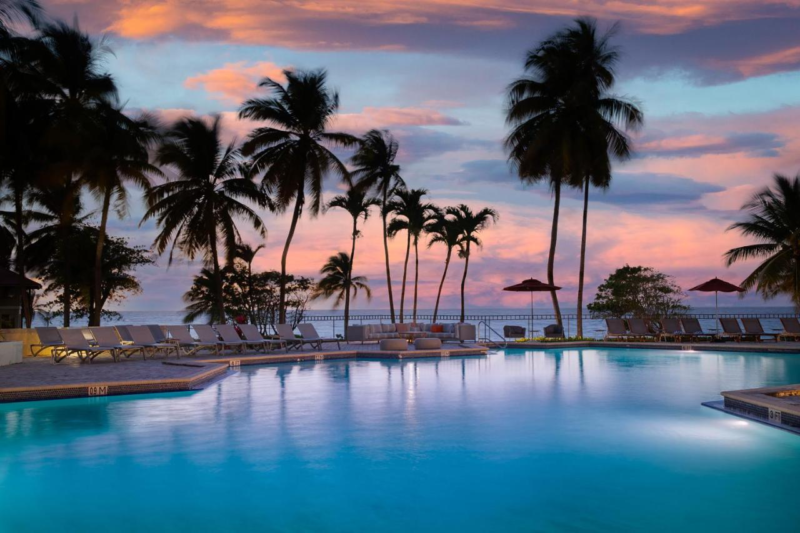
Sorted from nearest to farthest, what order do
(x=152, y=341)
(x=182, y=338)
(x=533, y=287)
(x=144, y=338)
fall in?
(x=144, y=338)
(x=152, y=341)
(x=182, y=338)
(x=533, y=287)

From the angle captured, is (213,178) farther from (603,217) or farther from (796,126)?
(796,126)

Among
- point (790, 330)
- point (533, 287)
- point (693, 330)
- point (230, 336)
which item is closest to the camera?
point (230, 336)

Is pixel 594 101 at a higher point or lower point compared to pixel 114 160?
higher

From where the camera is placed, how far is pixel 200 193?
22.2 m

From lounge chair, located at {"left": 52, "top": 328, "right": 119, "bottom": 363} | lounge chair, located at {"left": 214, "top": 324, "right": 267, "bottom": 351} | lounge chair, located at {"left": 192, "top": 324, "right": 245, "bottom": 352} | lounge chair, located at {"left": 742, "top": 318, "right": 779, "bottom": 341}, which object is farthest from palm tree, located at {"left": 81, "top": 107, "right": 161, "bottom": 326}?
lounge chair, located at {"left": 742, "top": 318, "right": 779, "bottom": 341}

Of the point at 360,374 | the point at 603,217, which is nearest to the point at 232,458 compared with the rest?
the point at 360,374

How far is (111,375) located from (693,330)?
56.8 feet

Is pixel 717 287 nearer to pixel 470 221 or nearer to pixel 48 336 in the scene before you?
pixel 470 221

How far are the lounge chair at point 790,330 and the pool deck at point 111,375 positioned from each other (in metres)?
14.4

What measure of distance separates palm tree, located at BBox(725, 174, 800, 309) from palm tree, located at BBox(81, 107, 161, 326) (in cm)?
2020

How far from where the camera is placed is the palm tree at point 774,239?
23703 mm

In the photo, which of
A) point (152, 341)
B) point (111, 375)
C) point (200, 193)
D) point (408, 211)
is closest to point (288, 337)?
point (152, 341)

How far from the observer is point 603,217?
29672 mm

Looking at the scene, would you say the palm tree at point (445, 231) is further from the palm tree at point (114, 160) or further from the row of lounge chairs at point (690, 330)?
the palm tree at point (114, 160)
